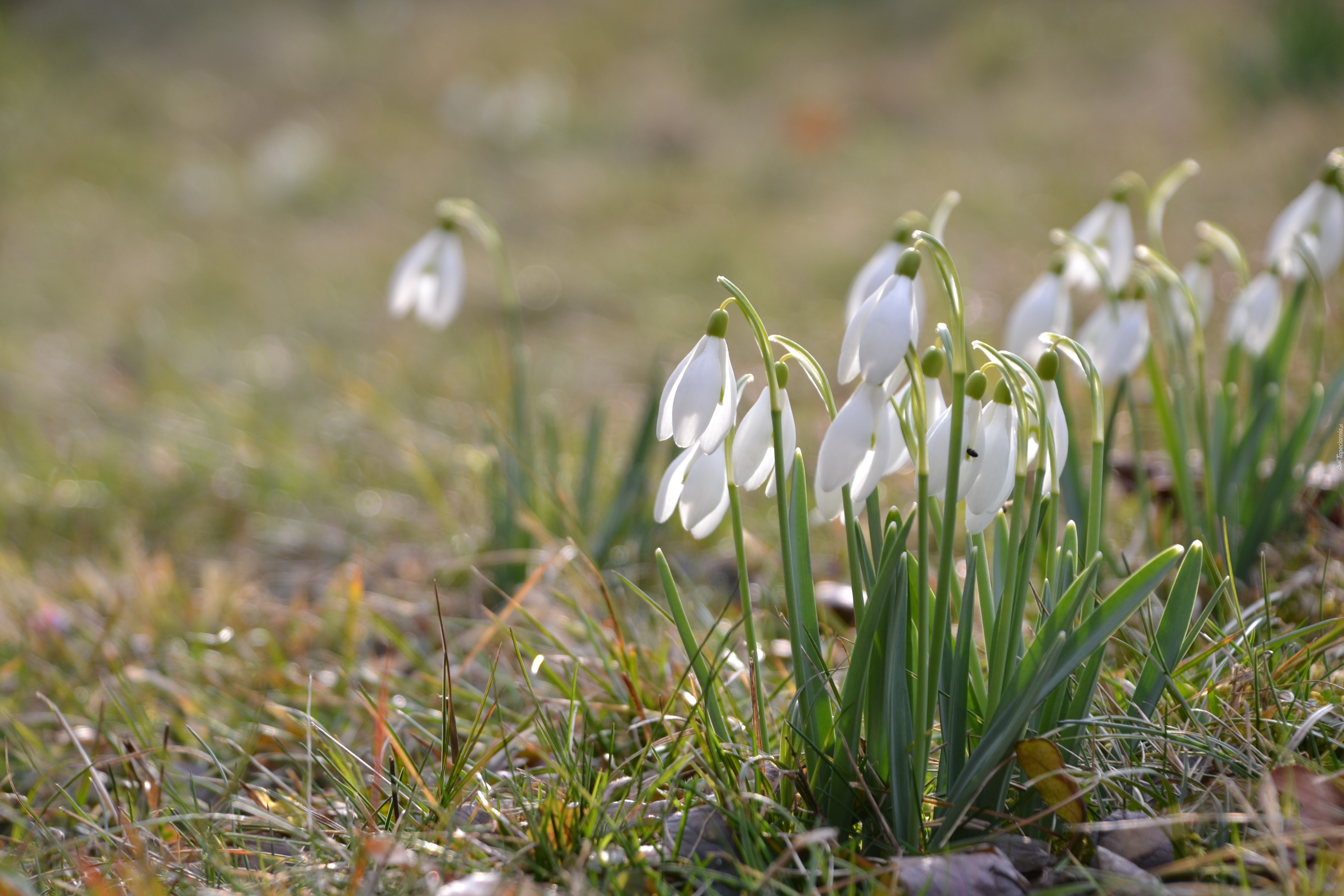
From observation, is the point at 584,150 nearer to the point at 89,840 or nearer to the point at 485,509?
the point at 485,509

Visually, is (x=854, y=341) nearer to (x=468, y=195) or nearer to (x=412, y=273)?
(x=412, y=273)

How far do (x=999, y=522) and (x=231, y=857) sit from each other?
43.7 inches

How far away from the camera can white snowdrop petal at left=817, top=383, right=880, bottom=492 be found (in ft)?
3.03

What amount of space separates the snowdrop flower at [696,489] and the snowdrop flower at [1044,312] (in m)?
0.74

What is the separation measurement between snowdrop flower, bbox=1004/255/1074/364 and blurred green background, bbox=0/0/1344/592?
1.35 metres

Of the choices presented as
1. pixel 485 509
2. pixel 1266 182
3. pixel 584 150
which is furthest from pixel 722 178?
pixel 485 509

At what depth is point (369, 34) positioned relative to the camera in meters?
12.7

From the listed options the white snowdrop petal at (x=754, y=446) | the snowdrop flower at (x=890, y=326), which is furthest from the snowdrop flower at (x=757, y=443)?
the snowdrop flower at (x=890, y=326)

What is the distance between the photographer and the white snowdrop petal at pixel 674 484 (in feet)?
3.56

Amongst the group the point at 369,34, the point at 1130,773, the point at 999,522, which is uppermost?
the point at 369,34

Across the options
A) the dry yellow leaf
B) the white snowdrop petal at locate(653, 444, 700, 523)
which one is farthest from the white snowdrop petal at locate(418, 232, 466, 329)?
the dry yellow leaf

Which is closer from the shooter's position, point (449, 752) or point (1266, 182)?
point (449, 752)

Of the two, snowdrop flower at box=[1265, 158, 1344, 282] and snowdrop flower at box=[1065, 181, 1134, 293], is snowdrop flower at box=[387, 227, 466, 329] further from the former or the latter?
snowdrop flower at box=[1265, 158, 1344, 282]

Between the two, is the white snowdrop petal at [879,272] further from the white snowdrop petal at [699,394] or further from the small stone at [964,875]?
the small stone at [964,875]
